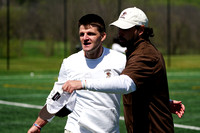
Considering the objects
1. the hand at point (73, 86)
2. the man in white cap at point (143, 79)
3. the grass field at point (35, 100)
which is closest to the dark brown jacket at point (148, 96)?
the man in white cap at point (143, 79)

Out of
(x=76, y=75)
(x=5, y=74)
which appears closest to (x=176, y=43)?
(x=5, y=74)

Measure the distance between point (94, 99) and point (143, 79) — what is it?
37.8 inches

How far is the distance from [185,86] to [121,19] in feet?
48.6

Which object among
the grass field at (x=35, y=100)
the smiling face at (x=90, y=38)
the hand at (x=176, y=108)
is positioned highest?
the smiling face at (x=90, y=38)

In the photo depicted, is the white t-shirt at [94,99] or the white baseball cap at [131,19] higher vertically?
the white baseball cap at [131,19]

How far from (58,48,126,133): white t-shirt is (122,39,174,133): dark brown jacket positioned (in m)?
0.53

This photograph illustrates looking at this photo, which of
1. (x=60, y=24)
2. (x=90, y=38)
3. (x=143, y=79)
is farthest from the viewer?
(x=60, y=24)

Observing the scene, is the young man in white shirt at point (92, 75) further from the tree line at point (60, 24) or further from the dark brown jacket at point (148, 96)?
the tree line at point (60, 24)

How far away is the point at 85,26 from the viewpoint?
178 inches

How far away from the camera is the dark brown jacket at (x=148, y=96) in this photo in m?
3.85

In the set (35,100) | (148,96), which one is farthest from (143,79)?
(35,100)

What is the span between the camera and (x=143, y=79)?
3.81m

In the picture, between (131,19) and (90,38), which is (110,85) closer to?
(131,19)

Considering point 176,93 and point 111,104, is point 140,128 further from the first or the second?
point 176,93
